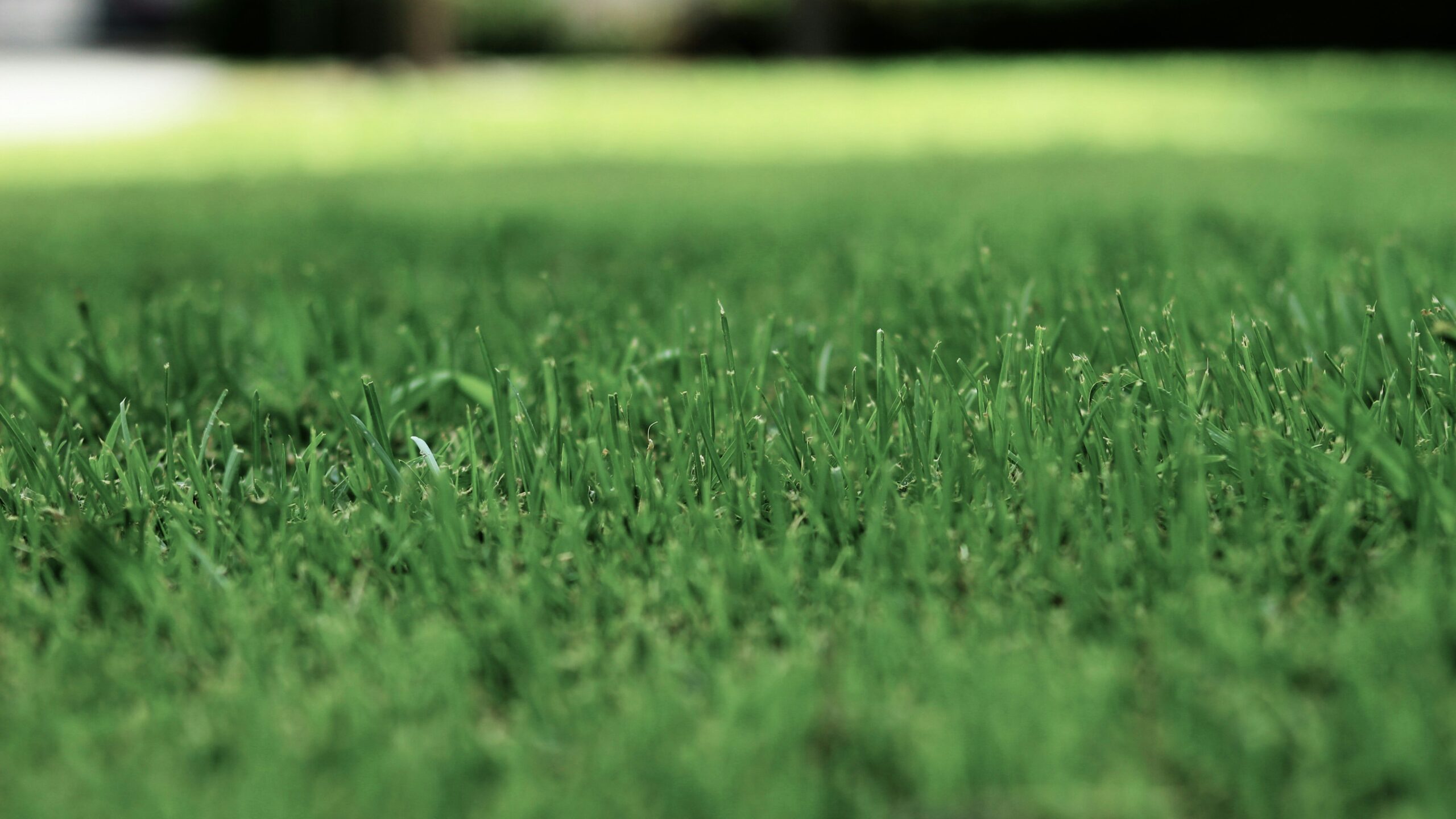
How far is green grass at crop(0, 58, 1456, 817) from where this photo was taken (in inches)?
39.9

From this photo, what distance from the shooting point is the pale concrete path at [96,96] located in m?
9.54

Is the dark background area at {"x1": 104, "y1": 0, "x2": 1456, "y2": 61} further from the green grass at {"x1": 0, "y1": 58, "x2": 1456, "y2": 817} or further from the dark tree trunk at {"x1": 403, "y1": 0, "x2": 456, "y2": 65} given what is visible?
the green grass at {"x1": 0, "y1": 58, "x2": 1456, "y2": 817}

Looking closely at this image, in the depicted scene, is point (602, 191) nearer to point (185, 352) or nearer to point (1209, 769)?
point (185, 352)

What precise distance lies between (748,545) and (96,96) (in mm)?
13980

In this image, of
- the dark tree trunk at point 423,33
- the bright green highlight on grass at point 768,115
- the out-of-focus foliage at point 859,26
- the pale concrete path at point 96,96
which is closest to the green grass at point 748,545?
the bright green highlight on grass at point 768,115

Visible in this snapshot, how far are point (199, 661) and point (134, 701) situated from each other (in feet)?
0.24

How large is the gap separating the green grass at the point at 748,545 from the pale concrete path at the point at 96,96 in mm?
7361

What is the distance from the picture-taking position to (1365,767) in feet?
3.18

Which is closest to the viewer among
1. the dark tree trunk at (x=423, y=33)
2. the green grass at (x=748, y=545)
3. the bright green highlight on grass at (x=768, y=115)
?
the green grass at (x=748, y=545)

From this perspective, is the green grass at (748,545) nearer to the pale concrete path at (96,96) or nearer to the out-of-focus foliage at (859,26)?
the pale concrete path at (96,96)

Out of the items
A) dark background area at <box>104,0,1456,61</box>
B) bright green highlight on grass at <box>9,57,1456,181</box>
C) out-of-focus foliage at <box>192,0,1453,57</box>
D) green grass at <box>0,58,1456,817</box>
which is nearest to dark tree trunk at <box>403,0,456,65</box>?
bright green highlight on grass at <box>9,57,1456,181</box>

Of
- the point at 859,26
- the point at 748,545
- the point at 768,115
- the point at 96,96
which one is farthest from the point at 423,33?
the point at 748,545

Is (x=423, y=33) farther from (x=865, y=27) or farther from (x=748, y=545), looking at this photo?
(x=748, y=545)

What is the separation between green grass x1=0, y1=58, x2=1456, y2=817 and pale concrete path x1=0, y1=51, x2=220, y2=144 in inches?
290
